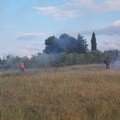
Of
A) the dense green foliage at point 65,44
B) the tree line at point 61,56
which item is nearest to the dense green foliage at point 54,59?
the tree line at point 61,56

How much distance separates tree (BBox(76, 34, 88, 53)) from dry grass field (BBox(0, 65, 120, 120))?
42.8 meters

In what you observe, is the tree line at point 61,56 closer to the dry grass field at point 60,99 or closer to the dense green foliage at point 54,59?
the dense green foliage at point 54,59

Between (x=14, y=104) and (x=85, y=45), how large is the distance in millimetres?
54990

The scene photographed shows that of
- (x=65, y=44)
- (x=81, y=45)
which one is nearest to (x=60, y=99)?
(x=65, y=44)

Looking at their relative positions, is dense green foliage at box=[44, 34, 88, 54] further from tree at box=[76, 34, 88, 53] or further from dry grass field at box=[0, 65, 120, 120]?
dry grass field at box=[0, 65, 120, 120]

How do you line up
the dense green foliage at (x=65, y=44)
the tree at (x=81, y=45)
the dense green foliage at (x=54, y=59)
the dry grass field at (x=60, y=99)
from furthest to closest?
the tree at (x=81, y=45), the dense green foliage at (x=65, y=44), the dense green foliage at (x=54, y=59), the dry grass field at (x=60, y=99)

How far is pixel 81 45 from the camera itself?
70.1m

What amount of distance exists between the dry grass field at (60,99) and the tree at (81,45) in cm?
4284

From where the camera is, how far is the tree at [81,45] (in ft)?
222

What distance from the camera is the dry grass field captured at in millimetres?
13266

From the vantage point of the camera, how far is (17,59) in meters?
61.1

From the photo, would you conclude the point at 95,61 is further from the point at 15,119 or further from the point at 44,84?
the point at 15,119

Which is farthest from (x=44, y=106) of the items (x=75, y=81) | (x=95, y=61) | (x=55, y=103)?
(x=95, y=61)

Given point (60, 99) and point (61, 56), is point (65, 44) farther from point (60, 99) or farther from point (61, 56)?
point (60, 99)
